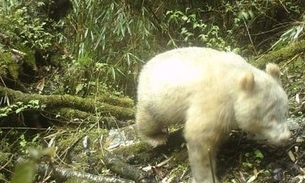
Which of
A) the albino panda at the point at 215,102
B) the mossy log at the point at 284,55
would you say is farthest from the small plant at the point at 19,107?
the mossy log at the point at 284,55

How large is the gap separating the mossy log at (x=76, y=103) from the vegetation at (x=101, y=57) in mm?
12

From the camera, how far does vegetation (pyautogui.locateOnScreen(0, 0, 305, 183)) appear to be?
177 inches

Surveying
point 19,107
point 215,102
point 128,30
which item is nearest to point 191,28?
point 128,30

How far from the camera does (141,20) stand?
24.4 ft

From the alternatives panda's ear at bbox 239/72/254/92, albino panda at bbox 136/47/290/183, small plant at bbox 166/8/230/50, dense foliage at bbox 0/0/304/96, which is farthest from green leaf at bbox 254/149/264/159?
small plant at bbox 166/8/230/50

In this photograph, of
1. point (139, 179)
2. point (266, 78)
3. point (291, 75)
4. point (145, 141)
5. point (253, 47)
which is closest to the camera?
point (266, 78)

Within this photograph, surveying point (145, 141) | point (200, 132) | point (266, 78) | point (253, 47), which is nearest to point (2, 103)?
point (145, 141)

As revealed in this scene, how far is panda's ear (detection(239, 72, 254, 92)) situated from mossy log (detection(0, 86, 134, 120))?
2.24m

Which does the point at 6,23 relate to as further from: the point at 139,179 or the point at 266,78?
the point at 266,78

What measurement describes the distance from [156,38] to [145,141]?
3.61 meters

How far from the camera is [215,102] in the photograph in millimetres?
3324

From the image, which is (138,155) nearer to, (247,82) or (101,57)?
(247,82)

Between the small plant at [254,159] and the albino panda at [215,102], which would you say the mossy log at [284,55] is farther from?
the small plant at [254,159]

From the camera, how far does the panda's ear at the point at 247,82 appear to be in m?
3.24
